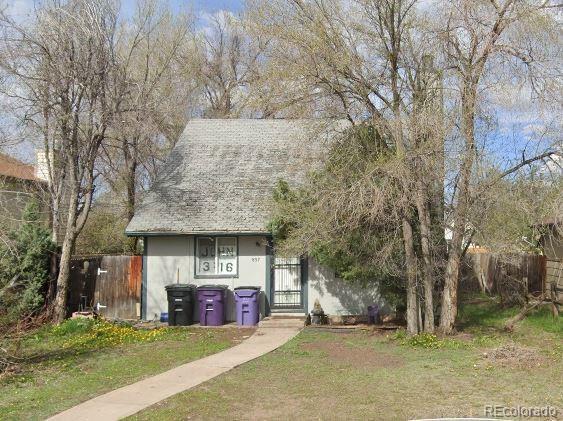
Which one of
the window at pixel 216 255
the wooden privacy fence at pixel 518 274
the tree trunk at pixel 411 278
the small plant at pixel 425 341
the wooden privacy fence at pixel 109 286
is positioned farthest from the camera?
the wooden privacy fence at pixel 518 274

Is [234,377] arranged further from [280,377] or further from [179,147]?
[179,147]

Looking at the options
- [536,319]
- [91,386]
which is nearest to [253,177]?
[536,319]

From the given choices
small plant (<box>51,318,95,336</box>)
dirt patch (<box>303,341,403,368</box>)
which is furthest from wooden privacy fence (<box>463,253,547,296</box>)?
small plant (<box>51,318,95,336</box>)

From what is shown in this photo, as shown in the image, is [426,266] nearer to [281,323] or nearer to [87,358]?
[281,323]

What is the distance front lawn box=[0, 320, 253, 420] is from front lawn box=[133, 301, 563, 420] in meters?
1.43

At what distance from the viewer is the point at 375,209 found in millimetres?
10797

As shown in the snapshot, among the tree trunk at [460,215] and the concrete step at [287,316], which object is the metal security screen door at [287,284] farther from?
the tree trunk at [460,215]

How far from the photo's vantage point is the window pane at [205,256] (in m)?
16.4

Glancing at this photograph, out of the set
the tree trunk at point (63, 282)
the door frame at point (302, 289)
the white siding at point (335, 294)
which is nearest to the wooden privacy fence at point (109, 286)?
the tree trunk at point (63, 282)

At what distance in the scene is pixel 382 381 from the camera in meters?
8.68

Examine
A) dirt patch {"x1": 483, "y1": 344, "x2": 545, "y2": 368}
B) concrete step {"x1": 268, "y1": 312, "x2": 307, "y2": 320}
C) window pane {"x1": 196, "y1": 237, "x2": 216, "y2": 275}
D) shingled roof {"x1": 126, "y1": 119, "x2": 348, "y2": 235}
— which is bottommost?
dirt patch {"x1": 483, "y1": 344, "x2": 545, "y2": 368}

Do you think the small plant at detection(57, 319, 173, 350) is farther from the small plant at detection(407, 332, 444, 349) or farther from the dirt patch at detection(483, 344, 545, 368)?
the dirt patch at detection(483, 344, 545, 368)

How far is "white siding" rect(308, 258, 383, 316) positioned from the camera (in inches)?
632

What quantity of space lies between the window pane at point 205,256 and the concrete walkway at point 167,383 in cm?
342
